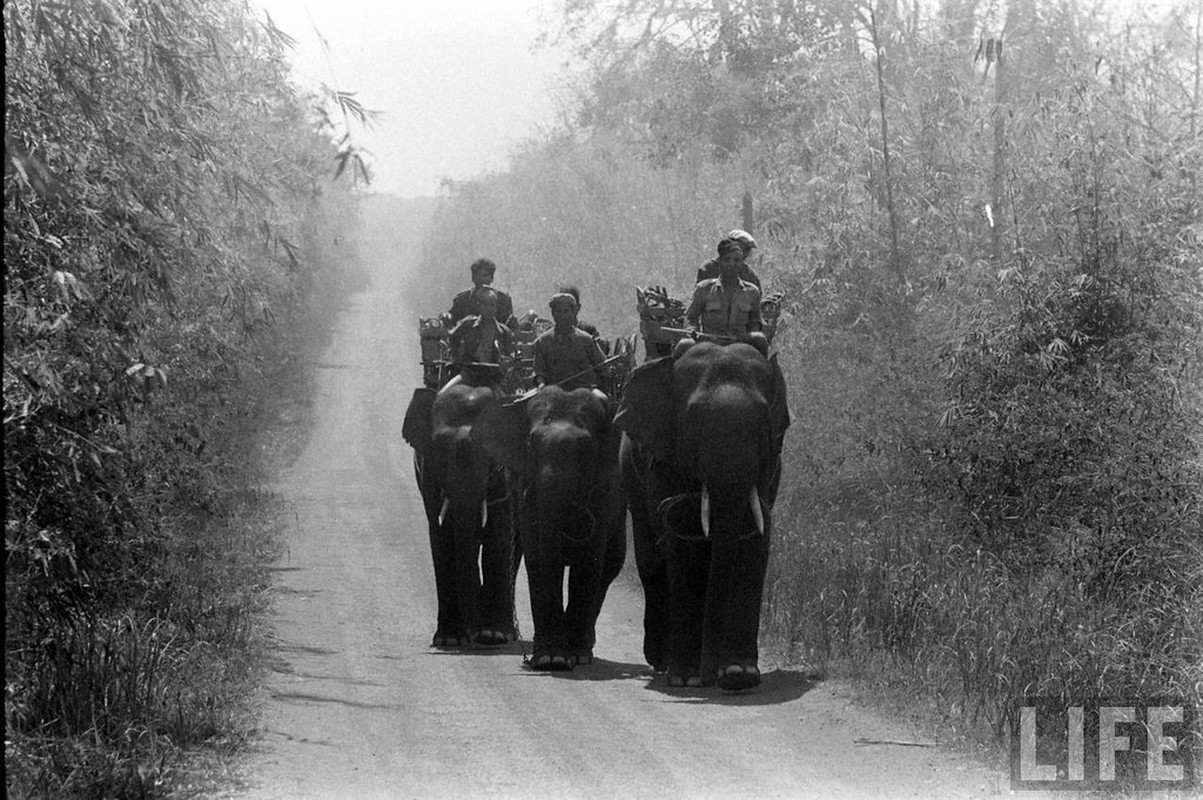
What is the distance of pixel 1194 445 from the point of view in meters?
11.4

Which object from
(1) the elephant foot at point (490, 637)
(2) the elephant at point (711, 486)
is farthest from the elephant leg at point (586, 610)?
(1) the elephant foot at point (490, 637)

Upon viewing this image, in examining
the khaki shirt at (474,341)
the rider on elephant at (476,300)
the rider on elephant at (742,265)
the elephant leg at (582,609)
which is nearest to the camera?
the rider on elephant at (742,265)

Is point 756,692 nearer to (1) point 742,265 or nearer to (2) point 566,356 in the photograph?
(1) point 742,265

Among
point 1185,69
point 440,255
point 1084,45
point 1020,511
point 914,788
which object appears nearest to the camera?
point 914,788

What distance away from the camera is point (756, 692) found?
33.8 ft

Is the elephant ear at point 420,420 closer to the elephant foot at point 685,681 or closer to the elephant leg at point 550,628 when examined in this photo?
the elephant leg at point 550,628

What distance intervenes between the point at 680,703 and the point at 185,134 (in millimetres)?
4243

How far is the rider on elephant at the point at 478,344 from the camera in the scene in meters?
13.3

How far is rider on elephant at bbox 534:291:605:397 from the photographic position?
471 inches

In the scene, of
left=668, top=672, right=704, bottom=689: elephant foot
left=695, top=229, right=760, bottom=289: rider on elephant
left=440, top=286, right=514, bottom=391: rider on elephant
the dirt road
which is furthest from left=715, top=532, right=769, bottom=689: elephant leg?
left=440, top=286, right=514, bottom=391: rider on elephant

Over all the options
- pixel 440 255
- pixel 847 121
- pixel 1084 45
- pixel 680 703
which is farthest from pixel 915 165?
pixel 440 255

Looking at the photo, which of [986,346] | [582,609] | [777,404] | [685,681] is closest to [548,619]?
[582,609]

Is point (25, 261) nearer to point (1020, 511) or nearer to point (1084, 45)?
point (1020, 511)

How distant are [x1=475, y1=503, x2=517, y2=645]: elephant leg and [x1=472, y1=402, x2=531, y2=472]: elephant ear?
3.41ft
